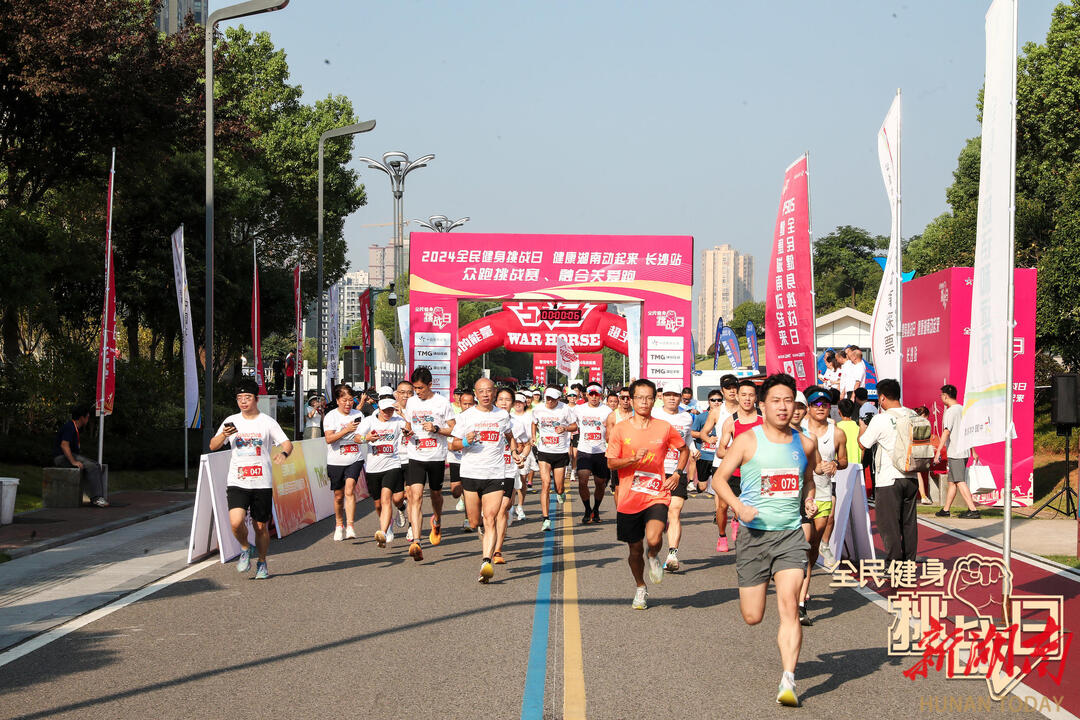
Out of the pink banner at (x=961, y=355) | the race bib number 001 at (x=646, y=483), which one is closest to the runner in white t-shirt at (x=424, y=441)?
the race bib number 001 at (x=646, y=483)

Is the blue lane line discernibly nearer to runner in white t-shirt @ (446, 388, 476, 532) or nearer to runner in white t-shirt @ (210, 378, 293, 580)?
runner in white t-shirt @ (446, 388, 476, 532)

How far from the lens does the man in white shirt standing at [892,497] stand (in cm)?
1014

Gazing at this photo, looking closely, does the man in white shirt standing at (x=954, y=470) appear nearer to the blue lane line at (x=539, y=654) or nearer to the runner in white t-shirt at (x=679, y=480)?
the runner in white t-shirt at (x=679, y=480)

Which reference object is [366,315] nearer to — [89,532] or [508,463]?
[89,532]

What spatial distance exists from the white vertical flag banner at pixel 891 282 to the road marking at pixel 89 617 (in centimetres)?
818

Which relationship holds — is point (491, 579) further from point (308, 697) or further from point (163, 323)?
point (163, 323)

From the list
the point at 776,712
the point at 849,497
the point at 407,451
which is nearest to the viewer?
the point at 776,712

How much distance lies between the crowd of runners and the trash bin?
3.82 m

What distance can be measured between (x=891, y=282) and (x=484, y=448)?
5722 millimetres

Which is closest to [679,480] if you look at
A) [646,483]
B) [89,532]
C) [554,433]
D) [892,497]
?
[646,483]

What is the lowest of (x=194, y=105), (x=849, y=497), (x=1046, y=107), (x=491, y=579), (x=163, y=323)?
(x=491, y=579)

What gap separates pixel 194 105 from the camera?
25250 mm

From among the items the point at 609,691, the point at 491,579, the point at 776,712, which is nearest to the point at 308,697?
the point at 609,691

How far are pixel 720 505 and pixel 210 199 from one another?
425 inches
